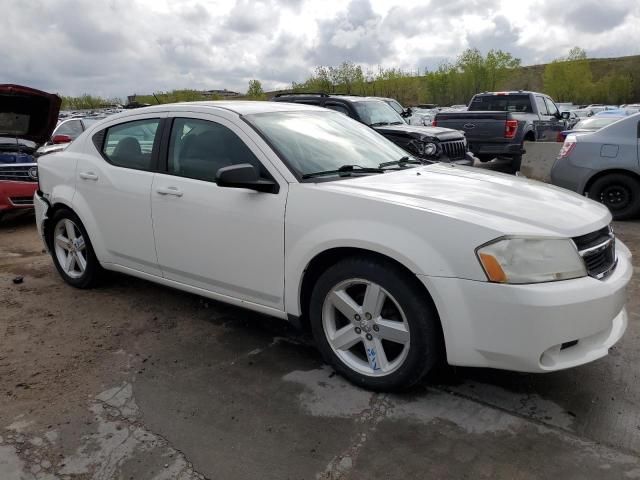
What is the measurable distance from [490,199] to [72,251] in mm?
3716

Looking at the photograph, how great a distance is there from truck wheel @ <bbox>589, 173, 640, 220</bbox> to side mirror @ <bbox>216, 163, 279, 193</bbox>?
19.1 feet

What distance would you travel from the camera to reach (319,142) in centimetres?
372

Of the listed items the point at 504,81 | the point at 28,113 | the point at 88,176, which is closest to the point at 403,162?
the point at 88,176

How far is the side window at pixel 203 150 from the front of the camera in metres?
3.58

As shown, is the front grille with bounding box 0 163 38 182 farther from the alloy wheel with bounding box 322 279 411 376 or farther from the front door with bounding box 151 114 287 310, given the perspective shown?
A: the alloy wheel with bounding box 322 279 411 376

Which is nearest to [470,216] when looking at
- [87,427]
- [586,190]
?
[87,427]

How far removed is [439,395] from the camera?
306 centimetres

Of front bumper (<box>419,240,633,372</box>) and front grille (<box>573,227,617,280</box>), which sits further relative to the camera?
front grille (<box>573,227,617,280</box>)

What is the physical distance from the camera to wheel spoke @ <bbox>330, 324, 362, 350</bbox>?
3.12 m

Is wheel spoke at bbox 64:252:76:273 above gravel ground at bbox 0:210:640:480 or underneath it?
above

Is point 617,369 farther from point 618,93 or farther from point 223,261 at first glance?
point 618,93

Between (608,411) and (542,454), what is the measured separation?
603 millimetres

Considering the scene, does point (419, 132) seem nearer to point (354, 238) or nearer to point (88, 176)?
point (88, 176)

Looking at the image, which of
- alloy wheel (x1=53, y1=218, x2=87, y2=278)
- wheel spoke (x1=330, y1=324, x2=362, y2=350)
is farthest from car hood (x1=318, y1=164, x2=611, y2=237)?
alloy wheel (x1=53, y1=218, x2=87, y2=278)
